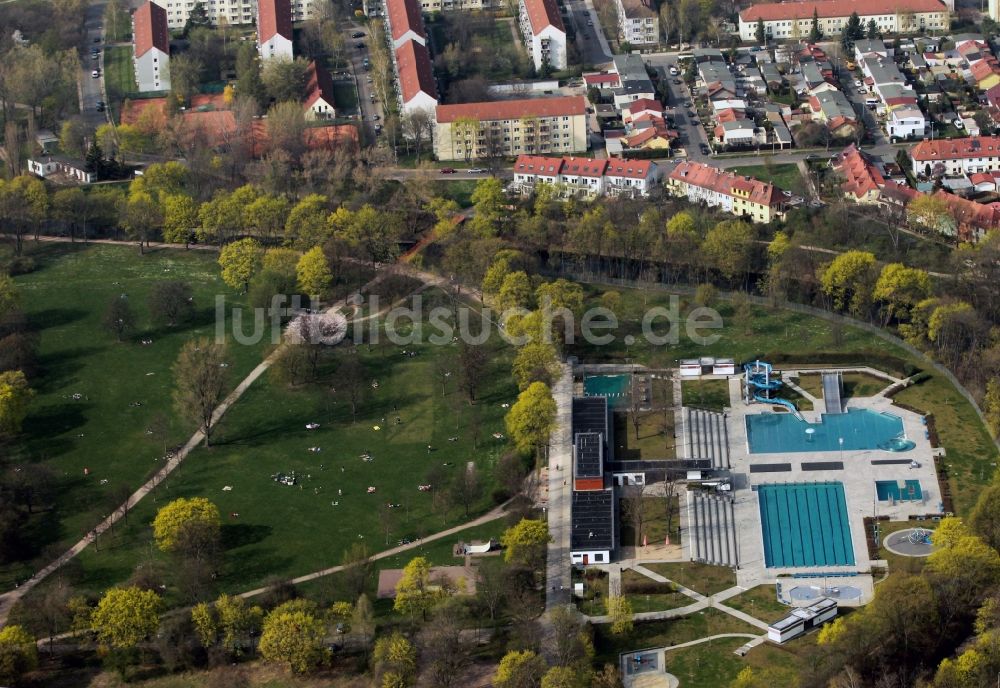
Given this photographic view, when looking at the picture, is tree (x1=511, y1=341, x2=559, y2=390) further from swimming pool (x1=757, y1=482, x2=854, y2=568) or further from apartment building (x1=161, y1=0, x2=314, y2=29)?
apartment building (x1=161, y1=0, x2=314, y2=29)

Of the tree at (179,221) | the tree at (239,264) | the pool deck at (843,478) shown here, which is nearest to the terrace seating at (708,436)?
the pool deck at (843,478)

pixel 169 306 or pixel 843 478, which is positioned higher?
pixel 169 306

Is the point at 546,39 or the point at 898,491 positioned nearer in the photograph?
the point at 898,491

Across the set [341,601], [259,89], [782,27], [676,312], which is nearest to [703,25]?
[782,27]

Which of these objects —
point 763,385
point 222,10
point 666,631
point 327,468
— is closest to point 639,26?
point 222,10

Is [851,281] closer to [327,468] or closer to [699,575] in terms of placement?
[699,575]

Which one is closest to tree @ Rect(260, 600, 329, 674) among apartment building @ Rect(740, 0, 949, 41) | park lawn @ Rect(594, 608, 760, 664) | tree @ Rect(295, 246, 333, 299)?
park lawn @ Rect(594, 608, 760, 664)

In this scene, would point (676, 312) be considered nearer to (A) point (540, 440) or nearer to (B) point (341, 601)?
(A) point (540, 440)
